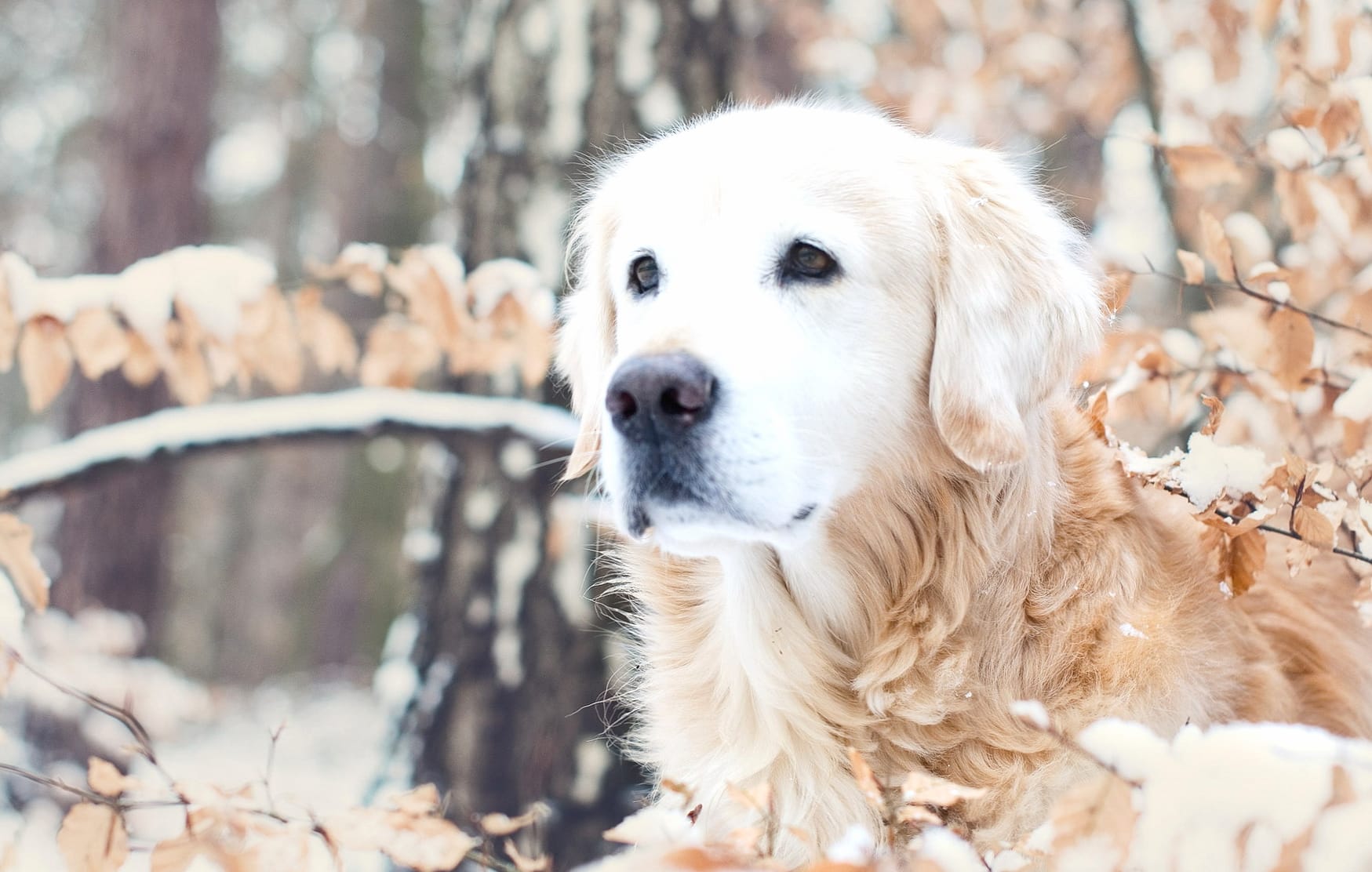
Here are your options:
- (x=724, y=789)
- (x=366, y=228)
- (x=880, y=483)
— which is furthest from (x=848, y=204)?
(x=366, y=228)

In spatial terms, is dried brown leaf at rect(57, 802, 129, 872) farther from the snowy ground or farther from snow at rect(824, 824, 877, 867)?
snow at rect(824, 824, 877, 867)

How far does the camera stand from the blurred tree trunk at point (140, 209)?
688 centimetres

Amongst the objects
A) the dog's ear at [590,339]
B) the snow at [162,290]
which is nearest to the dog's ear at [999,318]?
the dog's ear at [590,339]

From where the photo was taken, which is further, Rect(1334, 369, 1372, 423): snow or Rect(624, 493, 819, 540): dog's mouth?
Rect(1334, 369, 1372, 423): snow

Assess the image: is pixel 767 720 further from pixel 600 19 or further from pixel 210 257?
pixel 600 19

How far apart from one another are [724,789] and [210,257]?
6.16 feet

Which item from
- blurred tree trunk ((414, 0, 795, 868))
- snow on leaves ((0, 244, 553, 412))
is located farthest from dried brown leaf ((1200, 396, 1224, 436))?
blurred tree trunk ((414, 0, 795, 868))

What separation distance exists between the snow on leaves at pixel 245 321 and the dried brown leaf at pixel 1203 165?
1.69 metres

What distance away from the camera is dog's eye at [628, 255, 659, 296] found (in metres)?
2.55

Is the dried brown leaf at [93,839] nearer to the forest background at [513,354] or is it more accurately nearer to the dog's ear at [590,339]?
the forest background at [513,354]

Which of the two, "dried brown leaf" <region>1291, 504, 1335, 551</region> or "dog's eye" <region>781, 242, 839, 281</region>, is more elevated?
"dog's eye" <region>781, 242, 839, 281</region>

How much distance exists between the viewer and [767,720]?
2.35 m

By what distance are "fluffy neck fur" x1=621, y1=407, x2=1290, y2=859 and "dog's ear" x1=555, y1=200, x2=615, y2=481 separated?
503mm

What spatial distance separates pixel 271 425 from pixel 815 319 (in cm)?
177
